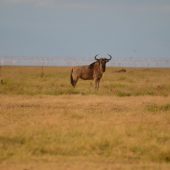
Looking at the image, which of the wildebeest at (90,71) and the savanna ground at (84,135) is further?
the wildebeest at (90,71)

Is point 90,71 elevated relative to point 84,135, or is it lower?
elevated

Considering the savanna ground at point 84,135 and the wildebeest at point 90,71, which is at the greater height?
the wildebeest at point 90,71

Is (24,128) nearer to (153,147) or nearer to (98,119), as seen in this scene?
(98,119)

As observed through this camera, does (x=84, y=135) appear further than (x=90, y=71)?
No

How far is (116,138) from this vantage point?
1487 cm

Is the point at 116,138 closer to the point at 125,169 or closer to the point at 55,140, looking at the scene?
the point at 55,140

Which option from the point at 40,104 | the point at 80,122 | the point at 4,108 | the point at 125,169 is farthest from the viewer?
the point at 40,104

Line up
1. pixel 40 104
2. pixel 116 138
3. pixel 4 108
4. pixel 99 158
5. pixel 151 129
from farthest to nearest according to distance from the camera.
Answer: pixel 40 104, pixel 4 108, pixel 151 129, pixel 116 138, pixel 99 158

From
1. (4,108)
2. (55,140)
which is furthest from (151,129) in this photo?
(4,108)

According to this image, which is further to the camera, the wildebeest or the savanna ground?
the wildebeest

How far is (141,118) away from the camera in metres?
18.3

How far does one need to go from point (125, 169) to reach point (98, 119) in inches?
236

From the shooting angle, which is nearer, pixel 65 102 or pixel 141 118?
pixel 141 118

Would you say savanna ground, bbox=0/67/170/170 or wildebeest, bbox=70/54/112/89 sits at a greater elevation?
wildebeest, bbox=70/54/112/89
